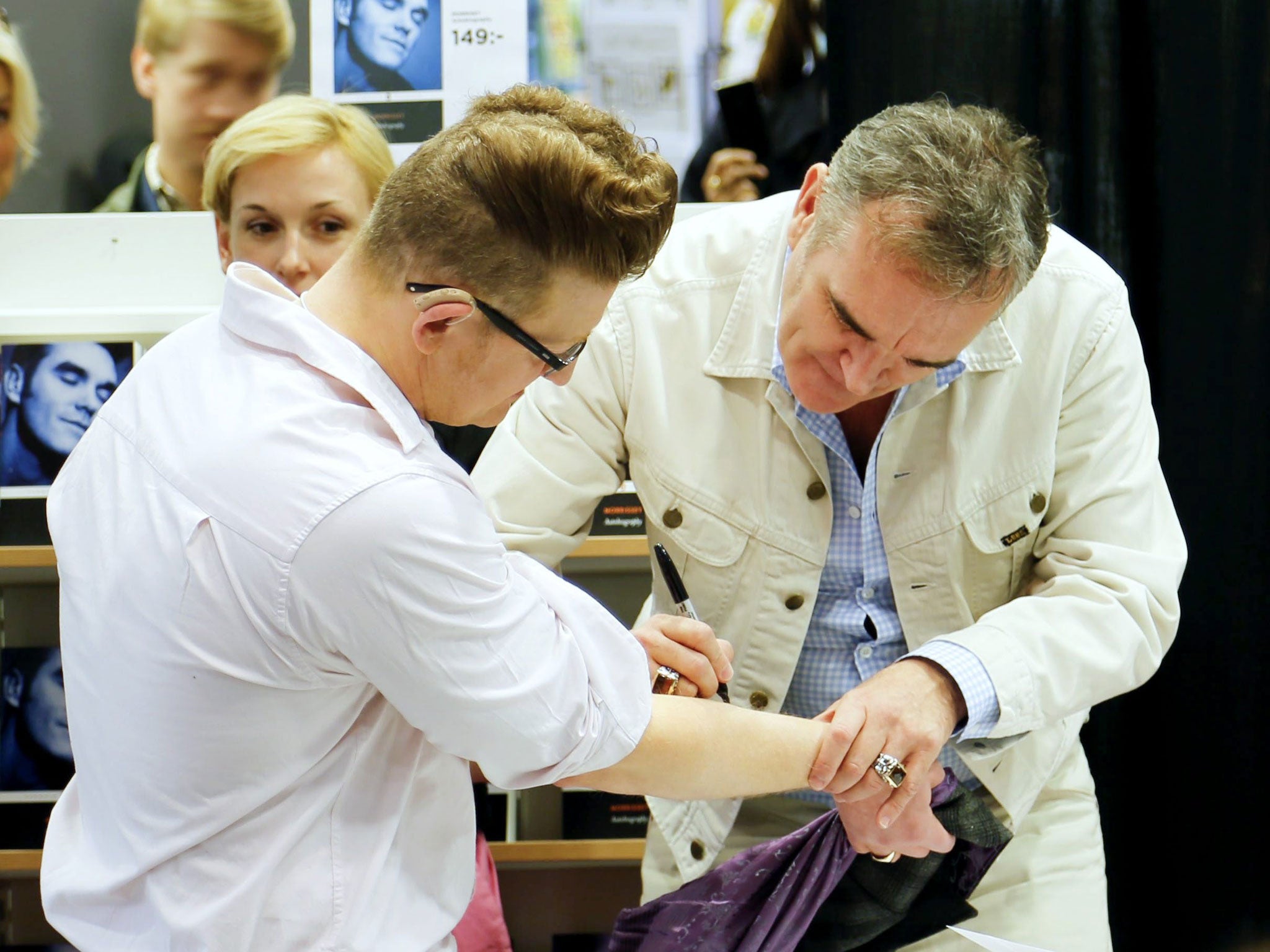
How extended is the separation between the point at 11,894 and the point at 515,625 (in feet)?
7.24

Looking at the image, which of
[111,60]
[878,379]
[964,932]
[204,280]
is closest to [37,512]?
[204,280]

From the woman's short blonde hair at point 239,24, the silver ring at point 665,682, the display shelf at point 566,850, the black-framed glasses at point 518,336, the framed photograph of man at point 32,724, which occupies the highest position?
the woman's short blonde hair at point 239,24

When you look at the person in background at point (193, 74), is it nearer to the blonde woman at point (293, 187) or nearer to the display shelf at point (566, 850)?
the blonde woman at point (293, 187)

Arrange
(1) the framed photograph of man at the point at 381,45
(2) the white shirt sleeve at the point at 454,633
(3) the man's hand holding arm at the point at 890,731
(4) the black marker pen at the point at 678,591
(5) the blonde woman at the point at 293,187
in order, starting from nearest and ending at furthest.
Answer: (2) the white shirt sleeve at the point at 454,633 < (3) the man's hand holding arm at the point at 890,731 < (4) the black marker pen at the point at 678,591 < (5) the blonde woman at the point at 293,187 < (1) the framed photograph of man at the point at 381,45

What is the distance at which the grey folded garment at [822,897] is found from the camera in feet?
Answer: 4.67

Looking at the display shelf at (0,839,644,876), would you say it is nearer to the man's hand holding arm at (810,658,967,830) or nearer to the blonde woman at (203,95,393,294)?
the man's hand holding arm at (810,658,967,830)

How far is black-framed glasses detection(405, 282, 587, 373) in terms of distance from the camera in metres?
1.01

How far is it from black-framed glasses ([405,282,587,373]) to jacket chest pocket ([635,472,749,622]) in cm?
58

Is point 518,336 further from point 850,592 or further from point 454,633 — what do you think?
point 850,592

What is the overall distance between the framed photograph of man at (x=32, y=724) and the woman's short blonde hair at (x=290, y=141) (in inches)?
38.0

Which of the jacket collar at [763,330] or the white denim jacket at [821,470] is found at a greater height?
the jacket collar at [763,330]

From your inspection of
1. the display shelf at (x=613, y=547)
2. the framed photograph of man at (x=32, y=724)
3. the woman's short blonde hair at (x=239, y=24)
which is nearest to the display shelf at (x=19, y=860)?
the framed photograph of man at (x=32, y=724)

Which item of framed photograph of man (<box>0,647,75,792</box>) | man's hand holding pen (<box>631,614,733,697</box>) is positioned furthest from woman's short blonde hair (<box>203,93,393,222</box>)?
man's hand holding pen (<box>631,614,733,697</box>)

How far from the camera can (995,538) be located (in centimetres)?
163
